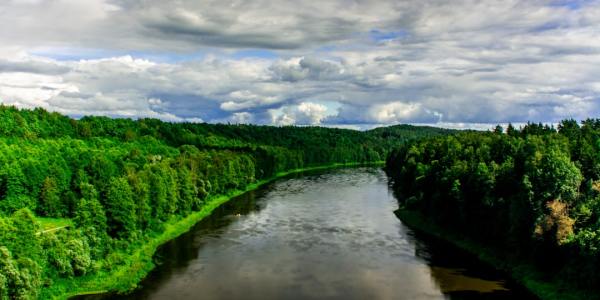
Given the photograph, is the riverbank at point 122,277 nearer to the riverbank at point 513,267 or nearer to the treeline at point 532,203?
the riverbank at point 513,267

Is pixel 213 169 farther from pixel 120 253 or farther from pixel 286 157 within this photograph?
pixel 286 157

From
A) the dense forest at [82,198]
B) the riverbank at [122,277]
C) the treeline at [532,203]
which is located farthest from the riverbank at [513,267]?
the dense forest at [82,198]

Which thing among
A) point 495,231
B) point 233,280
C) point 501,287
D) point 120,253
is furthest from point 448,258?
point 120,253

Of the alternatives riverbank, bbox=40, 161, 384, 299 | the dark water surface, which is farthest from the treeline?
riverbank, bbox=40, 161, 384, 299

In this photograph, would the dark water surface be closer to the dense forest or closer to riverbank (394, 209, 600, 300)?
riverbank (394, 209, 600, 300)

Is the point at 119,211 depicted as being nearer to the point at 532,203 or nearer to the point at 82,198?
the point at 82,198
